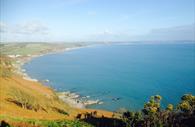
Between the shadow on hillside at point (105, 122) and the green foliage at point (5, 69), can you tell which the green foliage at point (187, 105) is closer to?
the shadow on hillside at point (105, 122)

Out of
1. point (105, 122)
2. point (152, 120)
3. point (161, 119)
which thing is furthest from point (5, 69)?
point (152, 120)

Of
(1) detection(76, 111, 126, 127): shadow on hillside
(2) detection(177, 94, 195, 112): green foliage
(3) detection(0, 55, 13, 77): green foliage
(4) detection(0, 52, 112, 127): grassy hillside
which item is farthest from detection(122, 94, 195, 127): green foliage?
(3) detection(0, 55, 13, 77): green foliage

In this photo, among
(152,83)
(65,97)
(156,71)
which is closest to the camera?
(65,97)

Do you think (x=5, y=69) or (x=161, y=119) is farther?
(x=5, y=69)

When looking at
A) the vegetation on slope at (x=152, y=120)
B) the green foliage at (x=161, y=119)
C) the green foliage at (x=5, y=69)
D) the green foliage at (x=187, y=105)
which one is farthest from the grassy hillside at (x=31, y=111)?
the green foliage at (x=187, y=105)

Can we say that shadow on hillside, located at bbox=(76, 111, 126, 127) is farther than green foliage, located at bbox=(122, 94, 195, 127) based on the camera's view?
No

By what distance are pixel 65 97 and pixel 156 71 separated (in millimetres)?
83783

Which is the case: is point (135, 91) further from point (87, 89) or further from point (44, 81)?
Result: point (44, 81)

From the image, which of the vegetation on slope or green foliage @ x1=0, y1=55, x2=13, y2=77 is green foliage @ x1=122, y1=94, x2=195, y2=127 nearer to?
the vegetation on slope

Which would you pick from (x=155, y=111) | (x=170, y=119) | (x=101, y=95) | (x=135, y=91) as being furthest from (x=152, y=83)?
(x=170, y=119)

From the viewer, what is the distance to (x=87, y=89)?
12794 centimetres

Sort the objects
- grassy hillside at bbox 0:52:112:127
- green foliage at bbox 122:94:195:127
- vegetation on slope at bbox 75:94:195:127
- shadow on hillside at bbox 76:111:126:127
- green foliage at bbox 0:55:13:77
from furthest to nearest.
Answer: green foliage at bbox 0:55:13:77, green foliage at bbox 122:94:195:127, vegetation on slope at bbox 75:94:195:127, shadow on hillside at bbox 76:111:126:127, grassy hillside at bbox 0:52:112:127

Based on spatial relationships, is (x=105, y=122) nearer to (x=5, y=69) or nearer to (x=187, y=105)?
(x=187, y=105)

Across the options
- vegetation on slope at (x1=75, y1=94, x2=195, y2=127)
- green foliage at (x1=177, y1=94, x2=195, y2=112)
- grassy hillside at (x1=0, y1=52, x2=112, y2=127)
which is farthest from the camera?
green foliage at (x1=177, y1=94, x2=195, y2=112)
